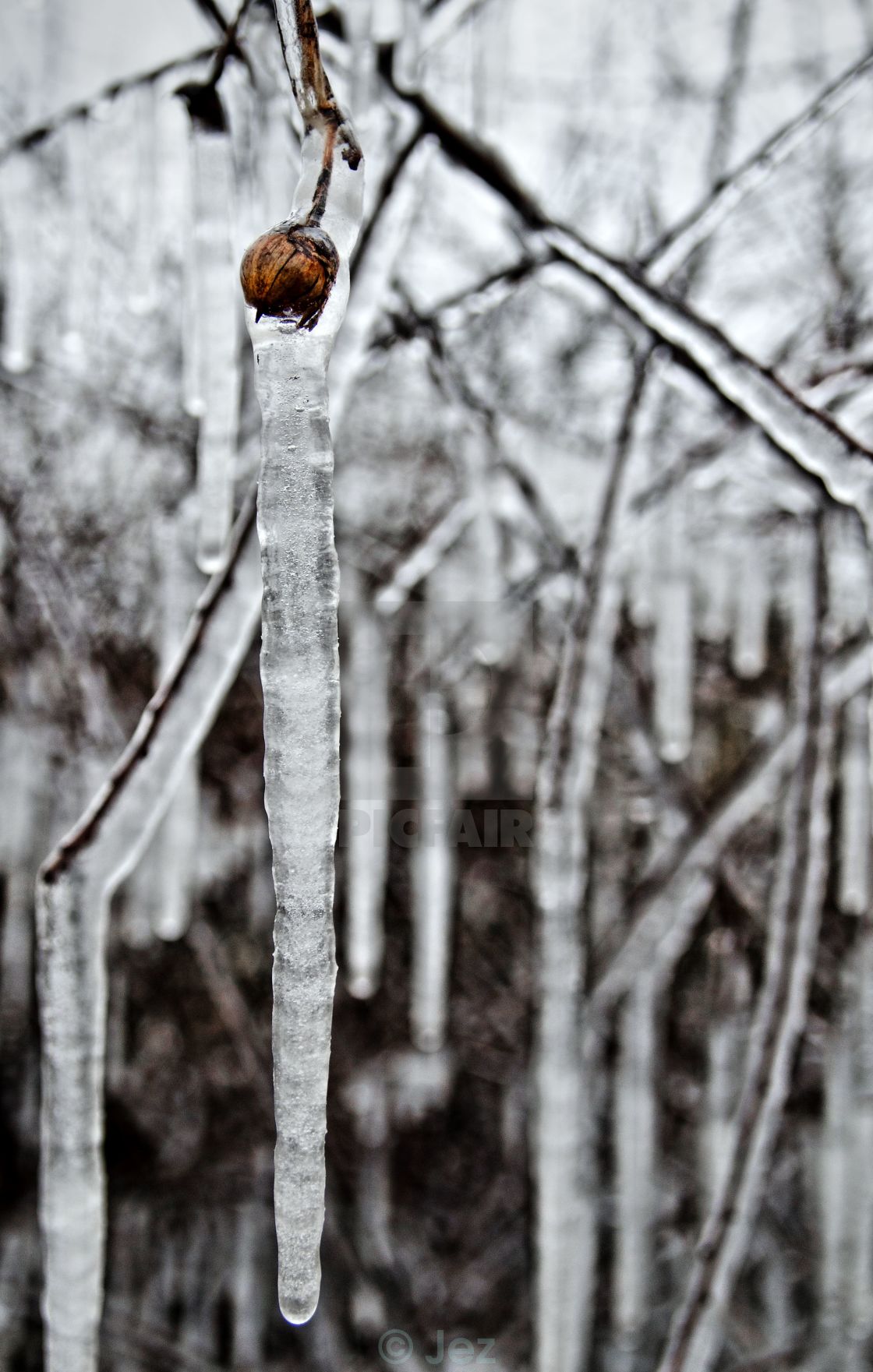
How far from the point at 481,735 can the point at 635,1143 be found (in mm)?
2819

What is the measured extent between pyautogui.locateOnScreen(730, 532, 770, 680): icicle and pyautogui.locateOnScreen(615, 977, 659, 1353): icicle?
2373 mm

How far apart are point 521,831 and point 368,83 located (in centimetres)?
421

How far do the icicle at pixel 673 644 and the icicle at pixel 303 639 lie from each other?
2.44m

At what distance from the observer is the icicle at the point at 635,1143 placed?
2.39 metres

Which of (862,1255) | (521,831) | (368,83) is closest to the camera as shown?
(368,83)

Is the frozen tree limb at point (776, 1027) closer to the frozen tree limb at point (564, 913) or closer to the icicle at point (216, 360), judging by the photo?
the frozen tree limb at point (564, 913)

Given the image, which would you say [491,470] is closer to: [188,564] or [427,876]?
[188,564]

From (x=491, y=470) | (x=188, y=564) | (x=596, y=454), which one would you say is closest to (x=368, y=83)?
(x=491, y=470)

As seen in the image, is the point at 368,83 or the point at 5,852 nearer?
the point at 368,83

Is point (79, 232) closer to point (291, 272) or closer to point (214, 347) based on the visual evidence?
point (214, 347)

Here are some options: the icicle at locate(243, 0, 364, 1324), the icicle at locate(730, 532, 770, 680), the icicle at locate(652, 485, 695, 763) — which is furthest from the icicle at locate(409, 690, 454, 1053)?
the icicle at locate(243, 0, 364, 1324)

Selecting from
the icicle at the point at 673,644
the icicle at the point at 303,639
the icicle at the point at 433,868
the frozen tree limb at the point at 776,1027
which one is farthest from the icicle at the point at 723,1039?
the icicle at the point at 303,639

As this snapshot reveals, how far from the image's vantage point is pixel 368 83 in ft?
2.74

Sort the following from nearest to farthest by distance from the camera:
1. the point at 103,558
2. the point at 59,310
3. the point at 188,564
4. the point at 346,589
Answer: the point at 188,564
the point at 59,310
the point at 103,558
the point at 346,589
